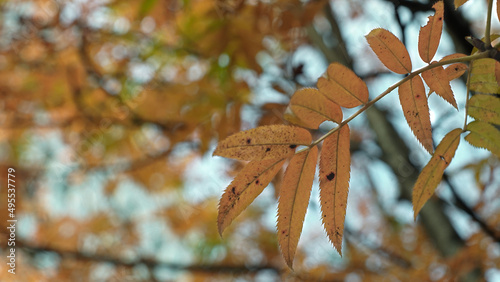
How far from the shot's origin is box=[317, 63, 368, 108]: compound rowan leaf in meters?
0.61

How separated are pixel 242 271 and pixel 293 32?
3.49 ft

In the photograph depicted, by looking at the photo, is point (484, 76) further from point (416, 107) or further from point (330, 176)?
point (330, 176)

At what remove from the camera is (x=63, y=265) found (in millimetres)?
2436


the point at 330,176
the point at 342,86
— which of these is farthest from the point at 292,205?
the point at 342,86

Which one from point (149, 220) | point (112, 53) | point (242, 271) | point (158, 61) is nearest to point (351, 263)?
point (242, 271)

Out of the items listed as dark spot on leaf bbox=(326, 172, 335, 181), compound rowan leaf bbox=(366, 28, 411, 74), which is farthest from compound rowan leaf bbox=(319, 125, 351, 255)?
compound rowan leaf bbox=(366, 28, 411, 74)

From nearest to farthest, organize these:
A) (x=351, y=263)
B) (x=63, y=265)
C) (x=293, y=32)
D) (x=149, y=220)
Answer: (x=293, y=32) → (x=351, y=263) → (x=63, y=265) → (x=149, y=220)

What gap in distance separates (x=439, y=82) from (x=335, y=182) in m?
0.21

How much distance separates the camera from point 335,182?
→ 581 millimetres

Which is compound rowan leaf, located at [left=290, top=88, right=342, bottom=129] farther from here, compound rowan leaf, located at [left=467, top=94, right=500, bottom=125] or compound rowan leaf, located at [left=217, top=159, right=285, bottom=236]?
compound rowan leaf, located at [left=467, top=94, right=500, bottom=125]

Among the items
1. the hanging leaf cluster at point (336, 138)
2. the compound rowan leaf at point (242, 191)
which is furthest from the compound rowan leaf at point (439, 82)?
the compound rowan leaf at point (242, 191)

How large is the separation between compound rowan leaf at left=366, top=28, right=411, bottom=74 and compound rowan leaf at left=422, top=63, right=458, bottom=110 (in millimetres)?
30

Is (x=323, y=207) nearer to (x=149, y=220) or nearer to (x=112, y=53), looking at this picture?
(x=112, y=53)

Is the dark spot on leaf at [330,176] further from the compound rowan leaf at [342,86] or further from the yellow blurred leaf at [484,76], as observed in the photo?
the yellow blurred leaf at [484,76]
